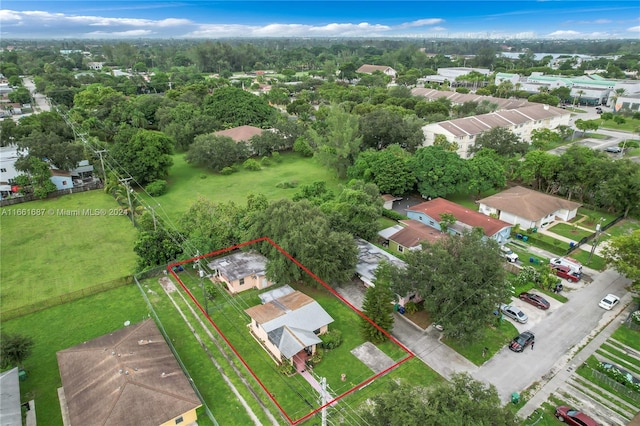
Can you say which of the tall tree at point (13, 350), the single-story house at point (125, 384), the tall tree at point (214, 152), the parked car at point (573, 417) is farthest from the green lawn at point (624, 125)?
the tall tree at point (13, 350)

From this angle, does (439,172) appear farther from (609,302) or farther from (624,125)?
(624,125)

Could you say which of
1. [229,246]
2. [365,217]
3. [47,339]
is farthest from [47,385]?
[365,217]

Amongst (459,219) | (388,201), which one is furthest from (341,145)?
(459,219)

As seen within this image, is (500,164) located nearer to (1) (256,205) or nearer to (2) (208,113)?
(1) (256,205)

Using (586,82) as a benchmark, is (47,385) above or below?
below

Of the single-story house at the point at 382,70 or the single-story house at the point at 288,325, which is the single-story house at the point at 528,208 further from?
the single-story house at the point at 382,70

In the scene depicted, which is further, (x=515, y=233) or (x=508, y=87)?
(x=508, y=87)
